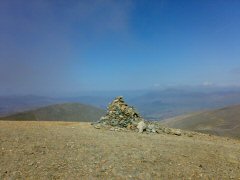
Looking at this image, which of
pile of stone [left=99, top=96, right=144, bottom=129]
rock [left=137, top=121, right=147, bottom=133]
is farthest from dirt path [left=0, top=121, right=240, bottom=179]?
pile of stone [left=99, top=96, right=144, bottom=129]

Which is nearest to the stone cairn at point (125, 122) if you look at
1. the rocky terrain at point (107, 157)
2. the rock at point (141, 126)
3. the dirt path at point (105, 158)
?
the rock at point (141, 126)

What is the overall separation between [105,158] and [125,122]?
1298 cm

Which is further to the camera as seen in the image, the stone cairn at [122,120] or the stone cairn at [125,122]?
the stone cairn at [122,120]

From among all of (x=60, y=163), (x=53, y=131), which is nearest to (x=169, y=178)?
(x=60, y=163)

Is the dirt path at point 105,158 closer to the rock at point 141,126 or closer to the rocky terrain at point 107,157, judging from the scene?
the rocky terrain at point 107,157

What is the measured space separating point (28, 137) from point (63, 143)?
2997 millimetres

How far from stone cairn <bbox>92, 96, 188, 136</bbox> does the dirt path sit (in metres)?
5.24

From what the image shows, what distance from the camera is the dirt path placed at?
15.7 m

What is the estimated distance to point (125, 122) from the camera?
3083 centimetres

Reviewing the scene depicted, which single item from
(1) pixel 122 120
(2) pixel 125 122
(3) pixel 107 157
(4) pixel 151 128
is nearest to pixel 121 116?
(1) pixel 122 120

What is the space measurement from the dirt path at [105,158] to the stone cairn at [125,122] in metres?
5.24

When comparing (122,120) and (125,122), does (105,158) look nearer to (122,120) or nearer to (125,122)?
(125,122)

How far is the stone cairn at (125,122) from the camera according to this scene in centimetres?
2954

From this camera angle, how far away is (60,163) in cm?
1656
